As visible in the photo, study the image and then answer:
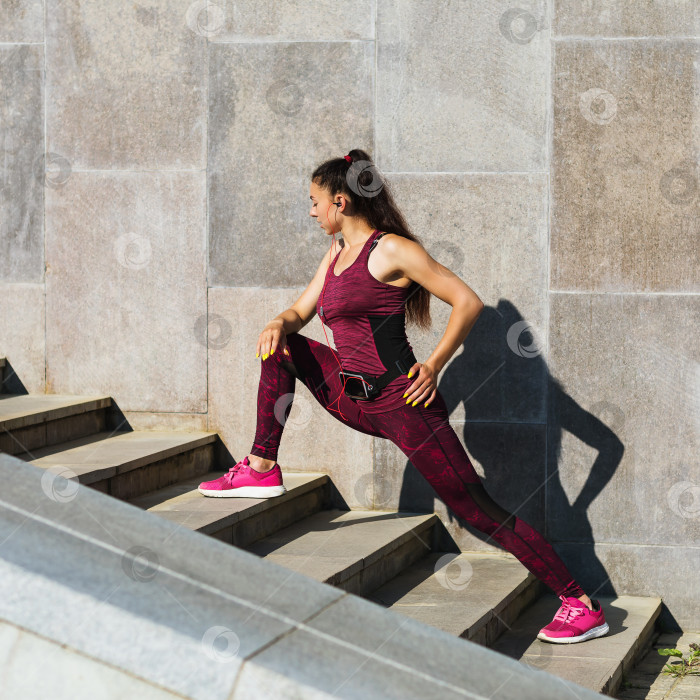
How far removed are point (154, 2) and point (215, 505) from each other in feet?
9.43

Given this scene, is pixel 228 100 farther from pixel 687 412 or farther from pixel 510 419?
pixel 687 412

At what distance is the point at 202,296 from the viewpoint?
222 inches

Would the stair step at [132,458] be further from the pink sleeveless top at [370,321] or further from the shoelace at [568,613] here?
the shoelace at [568,613]

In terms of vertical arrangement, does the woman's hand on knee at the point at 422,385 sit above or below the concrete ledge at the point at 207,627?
above

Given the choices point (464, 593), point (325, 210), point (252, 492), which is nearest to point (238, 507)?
point (252, 492)

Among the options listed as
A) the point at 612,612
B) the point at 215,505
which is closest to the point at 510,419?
the point at 612,612

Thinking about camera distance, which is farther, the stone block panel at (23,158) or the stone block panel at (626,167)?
the stone block panel at (23,158)

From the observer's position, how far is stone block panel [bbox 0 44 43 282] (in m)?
5.79

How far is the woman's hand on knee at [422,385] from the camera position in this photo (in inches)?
157

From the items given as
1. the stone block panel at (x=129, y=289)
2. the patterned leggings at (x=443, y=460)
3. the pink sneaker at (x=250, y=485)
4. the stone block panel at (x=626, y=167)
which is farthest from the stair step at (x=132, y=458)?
the stone block panel at (x=626, y=167)

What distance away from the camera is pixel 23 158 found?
5805 millimetres

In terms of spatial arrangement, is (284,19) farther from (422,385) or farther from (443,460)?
(443,460)

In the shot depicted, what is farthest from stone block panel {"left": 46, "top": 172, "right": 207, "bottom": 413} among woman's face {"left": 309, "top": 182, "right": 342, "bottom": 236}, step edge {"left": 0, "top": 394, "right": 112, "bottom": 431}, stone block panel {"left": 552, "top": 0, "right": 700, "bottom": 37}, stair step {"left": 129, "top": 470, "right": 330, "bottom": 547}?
stone block panel {"left": 552, "top": 0, "right": 700, "bottom": 37}

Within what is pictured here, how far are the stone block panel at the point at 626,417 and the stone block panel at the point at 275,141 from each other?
144 centimetres
